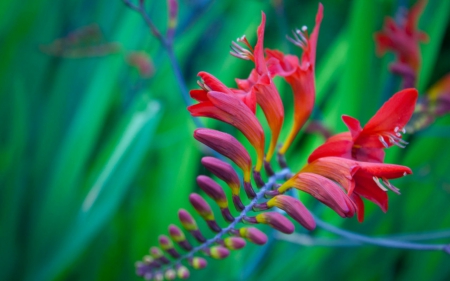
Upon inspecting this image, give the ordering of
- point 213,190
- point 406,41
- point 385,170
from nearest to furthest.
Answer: point 385,170 → point 213,190 → point 406,41

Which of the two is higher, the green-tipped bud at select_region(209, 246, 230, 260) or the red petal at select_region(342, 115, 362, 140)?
the red petal at select_region(342, 115, 362, 140)

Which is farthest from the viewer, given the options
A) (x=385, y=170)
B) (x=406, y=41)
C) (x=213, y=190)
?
(x=406, y=41)

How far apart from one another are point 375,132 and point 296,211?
0.45ft

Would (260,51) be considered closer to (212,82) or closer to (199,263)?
(212,82)

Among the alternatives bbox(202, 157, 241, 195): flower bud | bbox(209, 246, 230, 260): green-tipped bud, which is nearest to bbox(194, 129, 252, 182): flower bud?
bbox(202, 157, 241, 195): flower bud

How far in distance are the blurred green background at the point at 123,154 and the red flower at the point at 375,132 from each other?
0.38 m

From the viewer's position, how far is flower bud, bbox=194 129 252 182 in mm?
463

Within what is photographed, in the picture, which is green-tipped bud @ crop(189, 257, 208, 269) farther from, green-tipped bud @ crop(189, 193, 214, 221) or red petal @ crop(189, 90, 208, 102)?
red petal @ crop(189, 90, 208, 102)

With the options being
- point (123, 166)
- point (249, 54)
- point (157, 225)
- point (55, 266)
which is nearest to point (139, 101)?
point (123, 166)

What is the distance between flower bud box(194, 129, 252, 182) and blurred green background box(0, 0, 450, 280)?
362 mm

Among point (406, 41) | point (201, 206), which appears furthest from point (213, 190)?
point (406, 41)

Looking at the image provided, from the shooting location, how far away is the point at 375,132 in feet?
1.61

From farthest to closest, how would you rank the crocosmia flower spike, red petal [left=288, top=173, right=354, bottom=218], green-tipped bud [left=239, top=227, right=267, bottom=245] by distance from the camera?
the crocosmia flower spike, green-tipped bud [left=239, top=227, right=267, bottom=245], red petal [left=288, top=173, right=354, bottom=218]

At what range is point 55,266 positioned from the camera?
88 centimetres
